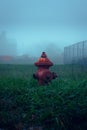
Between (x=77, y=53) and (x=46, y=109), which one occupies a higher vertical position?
(x=77, y=53)

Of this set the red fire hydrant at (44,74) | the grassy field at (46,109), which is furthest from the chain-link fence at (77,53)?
the grassy field at (46,109)

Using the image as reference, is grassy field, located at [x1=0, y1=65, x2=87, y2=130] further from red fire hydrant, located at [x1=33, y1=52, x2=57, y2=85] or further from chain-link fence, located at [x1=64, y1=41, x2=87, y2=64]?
chain-link fence, located at [x1=64, y1=41, x2=87, y2=64]

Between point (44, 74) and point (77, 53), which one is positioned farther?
point (77, 53)

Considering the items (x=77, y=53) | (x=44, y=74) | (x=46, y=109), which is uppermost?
(x=77, y=53)

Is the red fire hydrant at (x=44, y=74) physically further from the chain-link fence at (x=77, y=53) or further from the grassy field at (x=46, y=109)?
the chain-link fence at (x=77, y=53)

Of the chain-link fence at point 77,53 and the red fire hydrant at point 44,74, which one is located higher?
the chain-link fence at point 77,53

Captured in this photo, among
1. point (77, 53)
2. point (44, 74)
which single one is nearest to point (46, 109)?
point (44, 74)

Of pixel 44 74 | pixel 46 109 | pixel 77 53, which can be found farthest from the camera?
pixel 77 53

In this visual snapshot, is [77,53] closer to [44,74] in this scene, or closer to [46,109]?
[44,74]

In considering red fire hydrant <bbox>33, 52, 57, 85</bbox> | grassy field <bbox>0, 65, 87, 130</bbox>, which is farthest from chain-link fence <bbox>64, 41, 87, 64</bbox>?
grassy field <bbox>0, 65, 87, 130</bbox>

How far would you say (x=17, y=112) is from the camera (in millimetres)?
4180

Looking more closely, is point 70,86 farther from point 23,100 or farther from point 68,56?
point 68,56

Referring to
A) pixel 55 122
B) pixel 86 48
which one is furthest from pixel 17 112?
pixel 86 48

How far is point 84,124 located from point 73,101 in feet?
1.06
